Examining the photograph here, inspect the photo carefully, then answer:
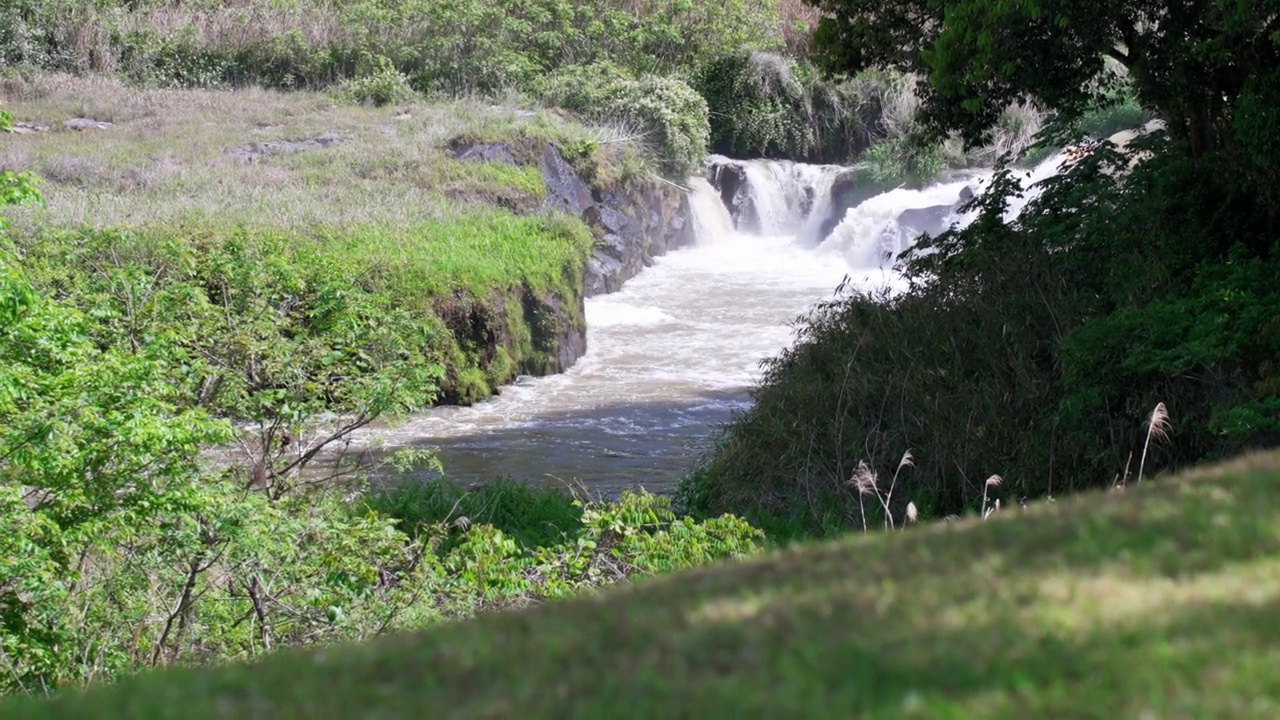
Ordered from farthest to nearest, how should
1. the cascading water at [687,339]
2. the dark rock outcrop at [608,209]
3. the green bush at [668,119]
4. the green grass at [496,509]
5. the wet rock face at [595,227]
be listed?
1. the green bush at [668,119]
2. the dark rock outcrop at [608,209]
3. the wet rock face at [595,227]
4. the cascading water at [687,339]
5. the green grass at [496,509]

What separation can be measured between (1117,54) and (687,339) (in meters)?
11.7

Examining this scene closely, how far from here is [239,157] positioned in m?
25.7

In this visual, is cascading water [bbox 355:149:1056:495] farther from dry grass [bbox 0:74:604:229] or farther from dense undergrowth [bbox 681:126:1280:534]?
dry grass [bbox 0:74:604:229]

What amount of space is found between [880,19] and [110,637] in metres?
9.95

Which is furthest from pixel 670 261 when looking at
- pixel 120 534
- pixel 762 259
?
pixel 120 534

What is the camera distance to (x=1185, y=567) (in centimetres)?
272

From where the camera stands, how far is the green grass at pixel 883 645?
2250 mm

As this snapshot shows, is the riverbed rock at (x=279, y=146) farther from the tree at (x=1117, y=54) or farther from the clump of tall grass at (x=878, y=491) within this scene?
the clump of tall grass at (x=878, y=491)

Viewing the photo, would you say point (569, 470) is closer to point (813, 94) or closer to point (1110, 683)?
point (1110, 683)

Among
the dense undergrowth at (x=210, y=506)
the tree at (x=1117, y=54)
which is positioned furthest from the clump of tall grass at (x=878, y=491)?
the tree at (x=1117, y=54)

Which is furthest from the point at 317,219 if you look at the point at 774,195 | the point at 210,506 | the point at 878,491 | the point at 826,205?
the point at 826,205

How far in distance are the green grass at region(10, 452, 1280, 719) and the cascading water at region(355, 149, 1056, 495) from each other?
9.58m

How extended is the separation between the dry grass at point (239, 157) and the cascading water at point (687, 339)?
382cm

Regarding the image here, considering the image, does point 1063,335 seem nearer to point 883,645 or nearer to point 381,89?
point 883,645
